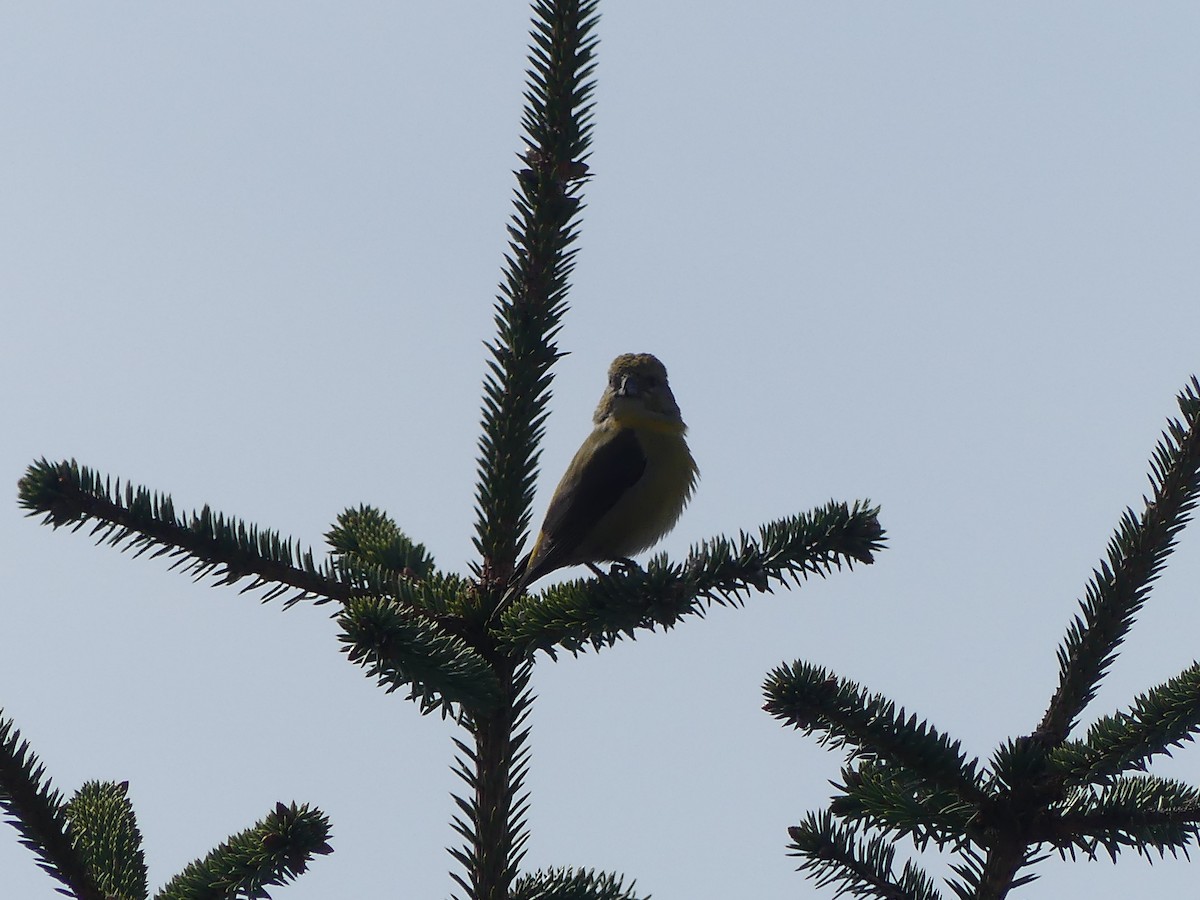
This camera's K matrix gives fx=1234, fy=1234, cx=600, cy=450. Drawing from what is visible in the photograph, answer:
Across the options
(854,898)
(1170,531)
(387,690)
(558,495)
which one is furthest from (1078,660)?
(558,495)

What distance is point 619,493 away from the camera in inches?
275

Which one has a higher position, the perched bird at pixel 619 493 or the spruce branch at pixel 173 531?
the perched bird at pixel 619 493

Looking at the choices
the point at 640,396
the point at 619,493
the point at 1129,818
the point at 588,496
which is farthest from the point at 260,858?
the point at 640,396

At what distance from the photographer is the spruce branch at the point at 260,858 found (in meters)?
3.18

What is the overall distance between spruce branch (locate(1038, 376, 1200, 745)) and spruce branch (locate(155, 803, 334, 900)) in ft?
7.18

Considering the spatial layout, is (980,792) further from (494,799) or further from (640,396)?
(640,396)

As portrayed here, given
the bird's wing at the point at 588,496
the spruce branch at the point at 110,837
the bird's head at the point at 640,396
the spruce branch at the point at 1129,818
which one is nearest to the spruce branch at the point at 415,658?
the spruce branch at the point at 110,837

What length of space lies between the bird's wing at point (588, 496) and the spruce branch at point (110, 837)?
254 centimetres

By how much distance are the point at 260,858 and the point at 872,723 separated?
67.4 inches

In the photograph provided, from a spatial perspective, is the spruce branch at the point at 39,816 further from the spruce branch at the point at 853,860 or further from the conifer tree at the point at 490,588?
the spruce branch at the point at 853,860

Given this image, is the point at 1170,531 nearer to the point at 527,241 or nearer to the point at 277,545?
the point at 527,241

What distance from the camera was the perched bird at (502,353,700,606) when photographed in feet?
21.7

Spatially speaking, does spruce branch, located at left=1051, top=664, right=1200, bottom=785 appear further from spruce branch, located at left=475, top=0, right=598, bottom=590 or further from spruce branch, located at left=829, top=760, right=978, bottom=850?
spruce branch, located at left=475, top=0, right=598, bottom=590

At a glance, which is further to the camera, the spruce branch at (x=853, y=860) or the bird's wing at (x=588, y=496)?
the bird's wing at (x=588, y=496)
